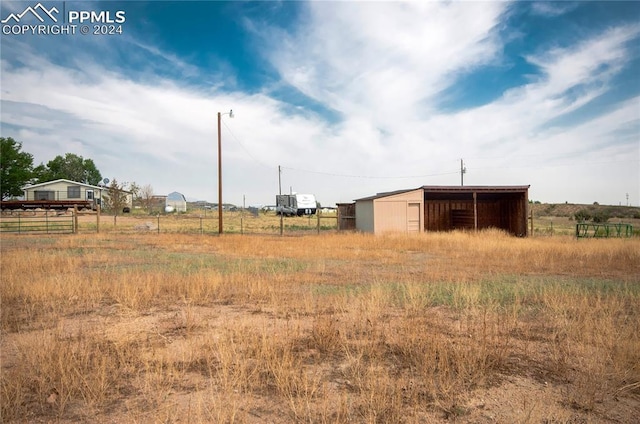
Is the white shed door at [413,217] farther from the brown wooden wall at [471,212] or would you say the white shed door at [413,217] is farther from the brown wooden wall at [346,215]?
the brown wooden wall at [346,215]

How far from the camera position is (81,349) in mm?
4547

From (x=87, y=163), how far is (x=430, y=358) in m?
112

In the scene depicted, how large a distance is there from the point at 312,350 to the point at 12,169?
268 ft

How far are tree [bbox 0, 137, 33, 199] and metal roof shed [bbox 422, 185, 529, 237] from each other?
69.8 m

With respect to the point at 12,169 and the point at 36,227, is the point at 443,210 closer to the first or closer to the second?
the point at 36,227

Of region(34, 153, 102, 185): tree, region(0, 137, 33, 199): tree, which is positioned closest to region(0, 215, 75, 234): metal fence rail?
region(0, 137, 33, 199): tree

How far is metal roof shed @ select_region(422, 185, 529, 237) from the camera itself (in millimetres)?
26406

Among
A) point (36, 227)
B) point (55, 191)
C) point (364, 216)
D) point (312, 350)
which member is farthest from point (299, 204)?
point (312, 350)

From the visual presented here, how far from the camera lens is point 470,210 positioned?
26672mm

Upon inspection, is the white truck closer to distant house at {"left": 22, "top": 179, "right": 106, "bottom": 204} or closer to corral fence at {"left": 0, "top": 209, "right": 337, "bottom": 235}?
corral fence at {"left": 0, "top": 209, "right": 337, "bottom": 235}

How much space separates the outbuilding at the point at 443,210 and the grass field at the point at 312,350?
46.3ft

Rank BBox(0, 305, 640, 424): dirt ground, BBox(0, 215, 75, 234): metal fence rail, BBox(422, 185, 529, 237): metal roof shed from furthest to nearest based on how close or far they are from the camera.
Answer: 1. BBox(422, 185, 529, 237): metal roof shed
2. BBox(0, 215, 75, 234): metal fence rail
3. BBox(0, 305, 640, 424): dirt ground

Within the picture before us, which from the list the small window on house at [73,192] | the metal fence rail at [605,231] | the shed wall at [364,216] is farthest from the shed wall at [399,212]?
the small window on house at [73,192]

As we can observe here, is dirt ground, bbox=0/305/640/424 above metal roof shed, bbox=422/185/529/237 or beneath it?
beneath
